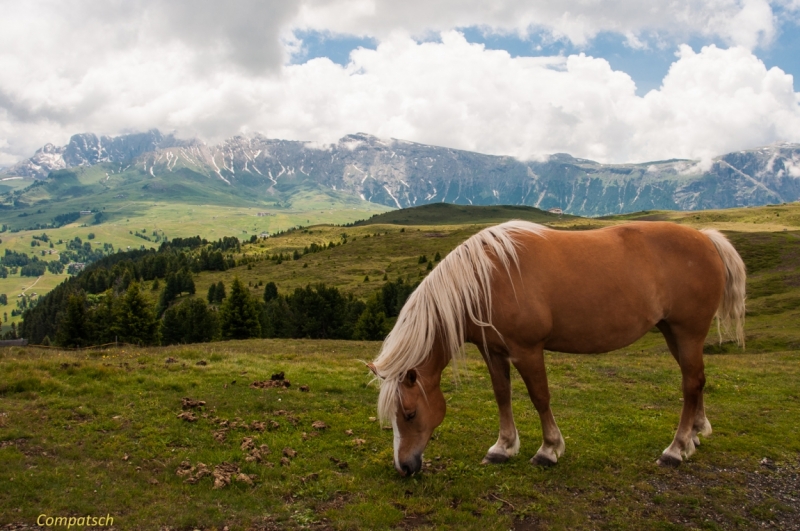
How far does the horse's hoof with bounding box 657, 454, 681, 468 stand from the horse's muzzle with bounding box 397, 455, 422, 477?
433cm

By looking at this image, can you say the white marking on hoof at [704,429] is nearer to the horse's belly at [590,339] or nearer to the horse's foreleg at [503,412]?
the horse's belly at [590,339]

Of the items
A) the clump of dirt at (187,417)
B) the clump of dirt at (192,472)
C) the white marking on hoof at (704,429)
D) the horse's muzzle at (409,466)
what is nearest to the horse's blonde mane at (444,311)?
the horse's muzzle at (409,466)

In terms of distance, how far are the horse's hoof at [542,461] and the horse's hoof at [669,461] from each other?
6.33 feet

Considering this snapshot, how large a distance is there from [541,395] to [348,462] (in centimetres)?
343

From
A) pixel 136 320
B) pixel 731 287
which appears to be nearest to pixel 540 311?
pixel 731 287

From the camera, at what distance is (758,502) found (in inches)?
281

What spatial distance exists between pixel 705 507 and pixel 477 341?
3.97 meters

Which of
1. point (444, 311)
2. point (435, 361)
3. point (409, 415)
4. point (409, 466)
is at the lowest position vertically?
point (409, 466)

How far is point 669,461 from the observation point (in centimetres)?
841

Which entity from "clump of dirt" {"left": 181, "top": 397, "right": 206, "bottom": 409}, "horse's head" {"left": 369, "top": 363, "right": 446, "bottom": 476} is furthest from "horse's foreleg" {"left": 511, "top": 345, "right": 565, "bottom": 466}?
"clump of dirt" {"left": 181, "top": 397, "right": 206, "bottom": 409}

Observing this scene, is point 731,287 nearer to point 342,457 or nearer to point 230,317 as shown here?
point 342,457

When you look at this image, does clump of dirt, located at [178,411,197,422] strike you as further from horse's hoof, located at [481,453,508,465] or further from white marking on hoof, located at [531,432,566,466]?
white marking on hoof, located at [531,432,566,466]

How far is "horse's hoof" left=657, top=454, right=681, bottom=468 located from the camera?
8367 millimetres

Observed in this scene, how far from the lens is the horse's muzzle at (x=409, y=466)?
7480mm
